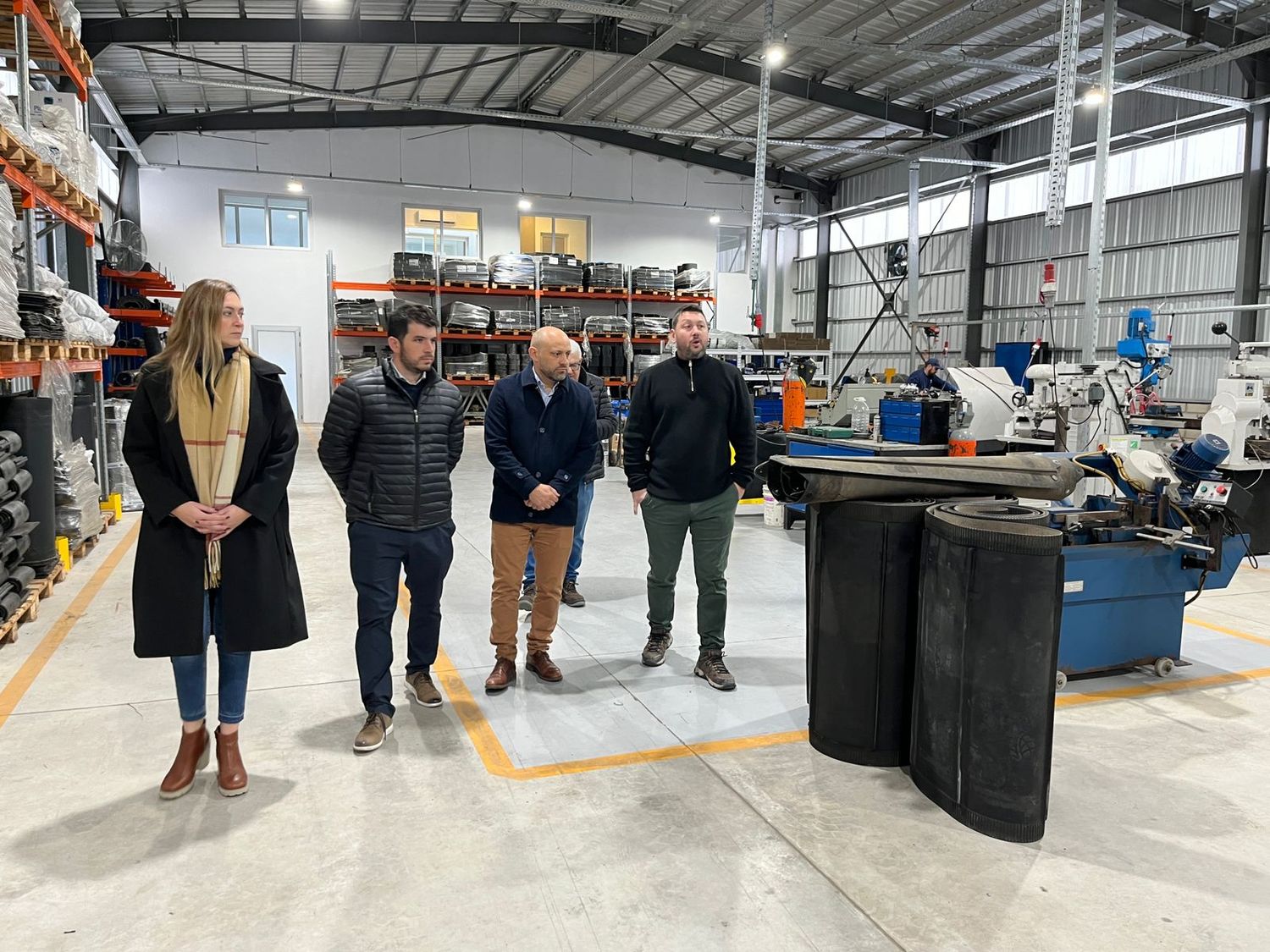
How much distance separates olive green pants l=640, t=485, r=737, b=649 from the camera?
4.47 metres

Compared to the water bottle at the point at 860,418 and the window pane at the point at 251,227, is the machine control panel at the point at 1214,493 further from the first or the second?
the window pane at the point at 251,227

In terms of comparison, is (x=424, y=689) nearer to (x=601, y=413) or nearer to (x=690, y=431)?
(x=690, y=431)

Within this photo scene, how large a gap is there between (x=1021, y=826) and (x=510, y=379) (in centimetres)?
281

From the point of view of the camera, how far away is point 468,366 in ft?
62.5

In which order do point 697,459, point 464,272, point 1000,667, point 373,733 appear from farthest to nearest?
point 464,272 < point 697,459 < point 373,733 < point 1000,667

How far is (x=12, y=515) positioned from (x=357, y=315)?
14.2 metres

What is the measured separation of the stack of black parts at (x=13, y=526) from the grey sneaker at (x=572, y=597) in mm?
3233

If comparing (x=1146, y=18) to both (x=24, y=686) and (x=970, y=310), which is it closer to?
(x=970, y=310)

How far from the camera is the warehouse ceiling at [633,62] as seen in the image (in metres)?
13.6

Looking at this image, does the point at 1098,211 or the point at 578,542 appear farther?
the point at 1098,211

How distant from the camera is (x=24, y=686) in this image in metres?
4.30

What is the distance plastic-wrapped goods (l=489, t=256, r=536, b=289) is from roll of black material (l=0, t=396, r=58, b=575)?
46.5 feet

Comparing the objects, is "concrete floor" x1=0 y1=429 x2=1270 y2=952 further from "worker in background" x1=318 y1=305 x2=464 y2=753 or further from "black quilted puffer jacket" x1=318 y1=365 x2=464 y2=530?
"black quilted puffer jacket" x1=318 y1=365 x2=464 y2=530

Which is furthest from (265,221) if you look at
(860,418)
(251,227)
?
(860,418)
